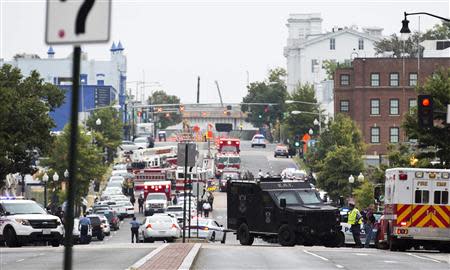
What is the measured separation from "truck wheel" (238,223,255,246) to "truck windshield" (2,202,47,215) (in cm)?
658

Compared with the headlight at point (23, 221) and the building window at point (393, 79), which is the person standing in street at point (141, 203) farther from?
the headlight at point (23, 221)

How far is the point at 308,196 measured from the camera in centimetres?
4044

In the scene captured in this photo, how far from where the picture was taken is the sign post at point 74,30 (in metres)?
8.31

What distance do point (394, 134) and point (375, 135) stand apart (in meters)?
1.88

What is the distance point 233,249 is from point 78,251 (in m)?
4.22

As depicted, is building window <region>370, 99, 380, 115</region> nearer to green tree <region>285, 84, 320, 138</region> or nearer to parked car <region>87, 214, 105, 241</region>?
green tree <region>285, 84, 320, 138</region>

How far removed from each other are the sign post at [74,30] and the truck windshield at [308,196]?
105 ft

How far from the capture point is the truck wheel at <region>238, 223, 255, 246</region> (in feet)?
136

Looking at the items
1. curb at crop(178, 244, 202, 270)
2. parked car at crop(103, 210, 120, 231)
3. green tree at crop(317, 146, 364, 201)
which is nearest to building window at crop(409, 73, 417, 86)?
green tree at crop(317, 146, 364, 201)

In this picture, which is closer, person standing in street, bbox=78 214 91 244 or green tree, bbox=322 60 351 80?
person standing in street, bbox=78 214 91 244

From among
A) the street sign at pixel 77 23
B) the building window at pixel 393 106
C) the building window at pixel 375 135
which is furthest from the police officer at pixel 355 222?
the building window at pixel 393 106

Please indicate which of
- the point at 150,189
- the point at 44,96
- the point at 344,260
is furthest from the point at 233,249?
the point at 150,189

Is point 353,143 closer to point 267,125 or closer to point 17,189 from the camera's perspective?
point 17,189

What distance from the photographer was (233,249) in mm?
34969
